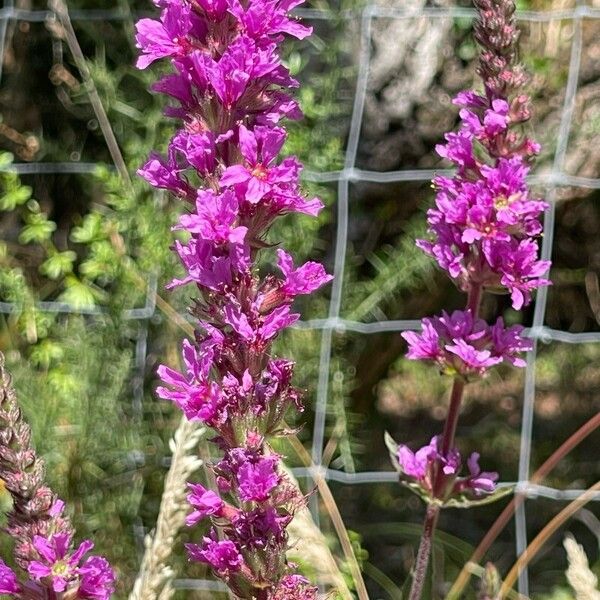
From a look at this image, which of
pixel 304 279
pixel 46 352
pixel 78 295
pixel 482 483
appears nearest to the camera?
pixel 304 279

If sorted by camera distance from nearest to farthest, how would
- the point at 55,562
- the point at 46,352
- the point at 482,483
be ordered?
the point at 55,562, the point at 482,483, the point at 46,352

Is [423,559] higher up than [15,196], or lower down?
lower down

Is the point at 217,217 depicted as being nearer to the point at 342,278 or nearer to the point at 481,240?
the point at 481,240

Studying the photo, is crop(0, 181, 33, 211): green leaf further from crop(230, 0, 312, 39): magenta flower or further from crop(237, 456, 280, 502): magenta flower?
crop(237, 456, 280, 502): magenta flower

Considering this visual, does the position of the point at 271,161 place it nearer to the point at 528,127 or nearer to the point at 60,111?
the point at 528,127

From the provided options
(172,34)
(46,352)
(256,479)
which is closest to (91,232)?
(46,352)

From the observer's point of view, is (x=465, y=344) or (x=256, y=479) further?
(x=465, y=344)

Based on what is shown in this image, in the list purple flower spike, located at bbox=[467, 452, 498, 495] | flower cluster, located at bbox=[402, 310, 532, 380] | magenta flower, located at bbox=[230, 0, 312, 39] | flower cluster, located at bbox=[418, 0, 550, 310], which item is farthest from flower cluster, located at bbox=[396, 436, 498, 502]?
magenta flower, located at bbox=[230, 0, 312, 39]

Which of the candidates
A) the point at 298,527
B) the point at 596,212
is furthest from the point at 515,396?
the point at 298,527
